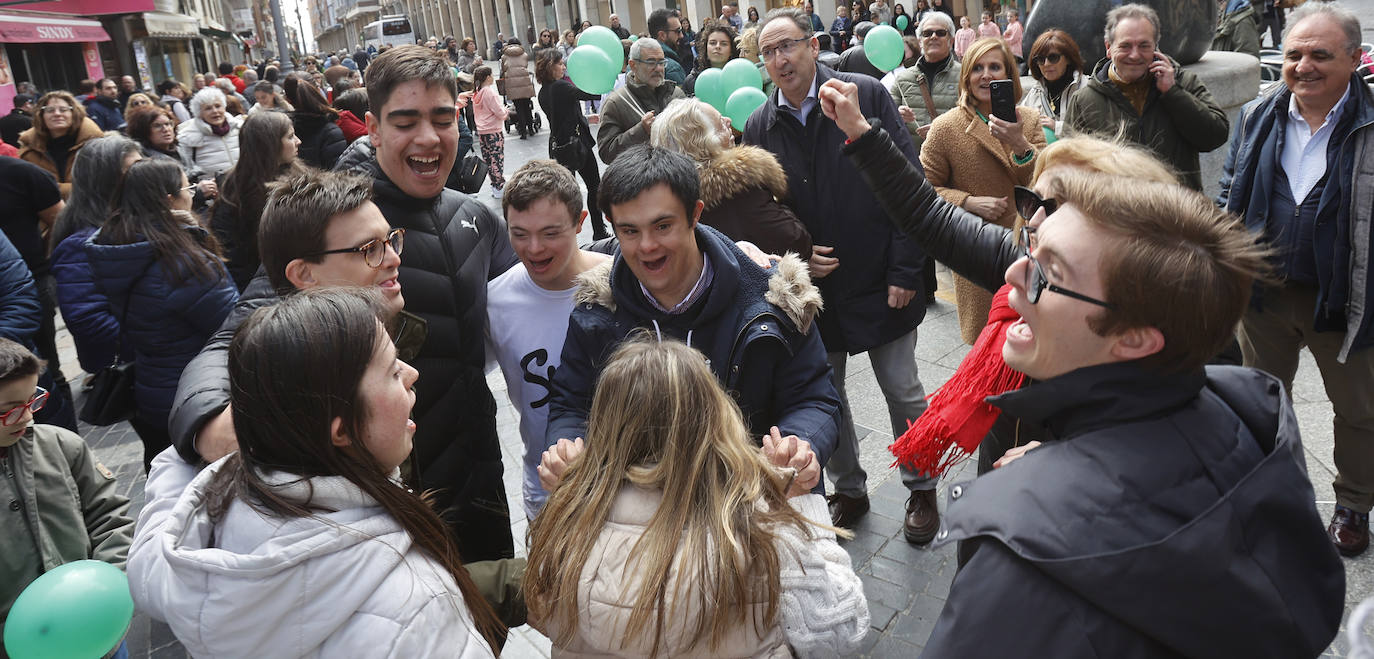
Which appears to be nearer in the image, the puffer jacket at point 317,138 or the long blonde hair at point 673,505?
the long blonde hair at point 673,505

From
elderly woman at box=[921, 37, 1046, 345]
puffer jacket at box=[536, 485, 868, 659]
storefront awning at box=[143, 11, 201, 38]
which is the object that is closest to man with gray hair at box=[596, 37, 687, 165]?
elderly woman at box=[921, 37, 1046, 345]

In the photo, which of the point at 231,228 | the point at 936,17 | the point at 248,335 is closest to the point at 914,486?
the point at 248,335

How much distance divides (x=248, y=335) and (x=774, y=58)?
280 centimetres

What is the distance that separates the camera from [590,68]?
6855 mm

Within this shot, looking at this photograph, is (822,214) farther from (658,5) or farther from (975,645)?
(658,5)

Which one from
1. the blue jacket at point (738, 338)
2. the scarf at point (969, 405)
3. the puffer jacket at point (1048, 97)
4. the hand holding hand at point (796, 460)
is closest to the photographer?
the hand holding hand at point (796, 460)

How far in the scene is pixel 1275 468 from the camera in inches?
51.2

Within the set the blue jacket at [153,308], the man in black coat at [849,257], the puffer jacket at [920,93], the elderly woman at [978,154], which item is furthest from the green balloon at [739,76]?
the blue jacket at [153,308]

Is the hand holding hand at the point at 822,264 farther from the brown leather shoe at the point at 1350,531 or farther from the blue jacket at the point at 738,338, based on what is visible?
the brown leather shoe at the point at 1350,531

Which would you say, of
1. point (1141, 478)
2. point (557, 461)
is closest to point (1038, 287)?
point (1141, 478)

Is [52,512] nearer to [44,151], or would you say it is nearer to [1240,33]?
[44,151]

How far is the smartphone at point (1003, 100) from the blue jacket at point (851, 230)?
0.37m

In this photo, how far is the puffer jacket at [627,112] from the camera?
6.15 meters

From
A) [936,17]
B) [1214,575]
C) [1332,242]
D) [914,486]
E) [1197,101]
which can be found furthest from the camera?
[936,17]
